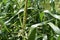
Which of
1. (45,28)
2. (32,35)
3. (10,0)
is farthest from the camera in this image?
(10,0)

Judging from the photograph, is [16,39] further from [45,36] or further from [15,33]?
[45,36]

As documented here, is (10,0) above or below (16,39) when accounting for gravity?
above

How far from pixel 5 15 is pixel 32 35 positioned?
26 centimetres

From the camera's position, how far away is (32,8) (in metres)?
0.82

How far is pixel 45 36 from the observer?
0.71 metres

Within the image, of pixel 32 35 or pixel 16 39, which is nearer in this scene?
pixel 32 35

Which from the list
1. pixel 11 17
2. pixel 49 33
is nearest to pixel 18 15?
pixel 11 17

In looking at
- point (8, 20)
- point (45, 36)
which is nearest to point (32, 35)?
point (45, 36)

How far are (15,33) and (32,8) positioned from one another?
138 mm

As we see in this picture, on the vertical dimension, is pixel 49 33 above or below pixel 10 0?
below

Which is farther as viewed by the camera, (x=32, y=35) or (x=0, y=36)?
(x=0, y=36)

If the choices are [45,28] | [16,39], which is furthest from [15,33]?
[45,28]

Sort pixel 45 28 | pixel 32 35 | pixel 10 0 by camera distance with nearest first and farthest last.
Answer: pixel 32 35, pixel 45 28, pixel 10 0

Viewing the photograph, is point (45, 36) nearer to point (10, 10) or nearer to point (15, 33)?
point (15, 33)
